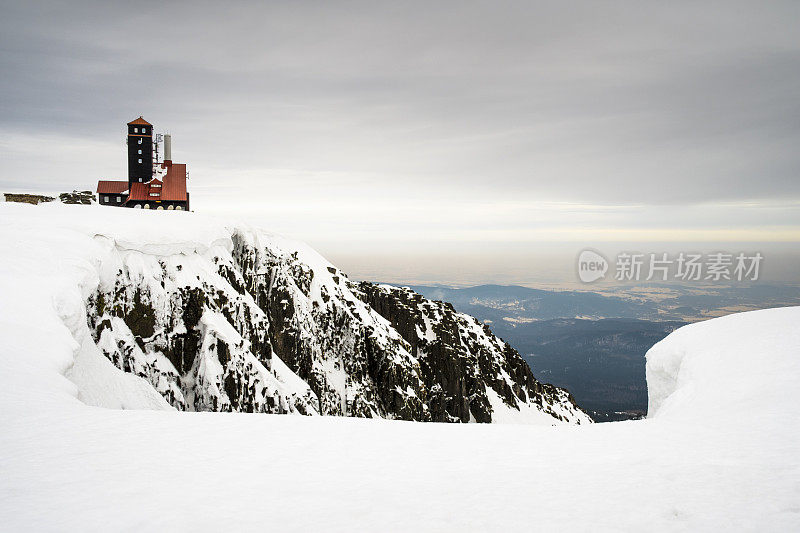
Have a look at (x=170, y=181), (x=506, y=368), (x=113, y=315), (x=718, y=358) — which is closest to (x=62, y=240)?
(x=113, y=315)

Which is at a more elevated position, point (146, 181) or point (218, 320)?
point (146, 181)

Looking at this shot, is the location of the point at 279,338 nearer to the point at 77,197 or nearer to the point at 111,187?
the point at 77,197

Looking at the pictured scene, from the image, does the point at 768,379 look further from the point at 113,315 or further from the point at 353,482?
the point at 113,315

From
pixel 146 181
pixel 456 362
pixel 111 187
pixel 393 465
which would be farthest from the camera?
pixel 456 362

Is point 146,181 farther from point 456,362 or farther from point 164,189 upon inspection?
point 456,362

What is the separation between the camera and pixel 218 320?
43.8m

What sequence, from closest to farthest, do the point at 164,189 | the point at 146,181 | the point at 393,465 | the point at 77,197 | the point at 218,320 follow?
the point at 393,465, the point at 218,320, the point at 77,197, the point at 164,189, the point at 146,181

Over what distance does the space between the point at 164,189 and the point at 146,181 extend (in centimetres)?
691

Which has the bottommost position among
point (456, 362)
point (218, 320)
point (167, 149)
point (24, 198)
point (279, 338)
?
point (456, 362)

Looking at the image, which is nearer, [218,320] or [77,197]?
[218,320]

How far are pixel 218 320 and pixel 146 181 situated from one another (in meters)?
39.8

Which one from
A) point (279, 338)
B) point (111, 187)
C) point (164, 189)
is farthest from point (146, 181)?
point (279, 338)

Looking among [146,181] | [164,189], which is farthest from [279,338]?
[146,181]

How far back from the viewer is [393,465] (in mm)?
10695
